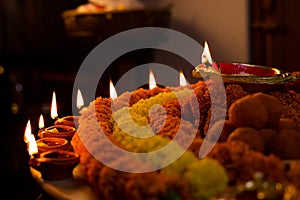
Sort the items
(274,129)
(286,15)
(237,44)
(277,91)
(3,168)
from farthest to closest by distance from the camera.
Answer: (237,44)
(286,15)
(3,168)
(277,91)
(274,129)

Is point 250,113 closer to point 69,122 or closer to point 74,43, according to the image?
point 69,122

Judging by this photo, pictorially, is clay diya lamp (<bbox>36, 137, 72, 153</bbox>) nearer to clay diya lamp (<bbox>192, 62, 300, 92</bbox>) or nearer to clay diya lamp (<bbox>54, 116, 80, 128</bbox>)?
clay diya lamp (<bbox>54, 116, 80, 128</bbox>)

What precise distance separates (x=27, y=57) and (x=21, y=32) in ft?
0.84

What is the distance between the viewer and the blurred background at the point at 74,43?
11.3ft

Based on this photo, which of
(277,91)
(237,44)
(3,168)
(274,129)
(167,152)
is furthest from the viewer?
(237,44)

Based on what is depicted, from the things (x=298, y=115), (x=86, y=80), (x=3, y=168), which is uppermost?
(x=298, y=115)

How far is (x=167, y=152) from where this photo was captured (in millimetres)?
1076

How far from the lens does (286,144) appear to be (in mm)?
1160

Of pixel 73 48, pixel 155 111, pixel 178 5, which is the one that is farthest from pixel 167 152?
pixel 73 48

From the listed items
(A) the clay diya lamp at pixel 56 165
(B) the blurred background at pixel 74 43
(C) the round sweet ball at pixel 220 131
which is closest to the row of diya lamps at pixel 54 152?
(A) the clay diya lamp at pixel 56 165

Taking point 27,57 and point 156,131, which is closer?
point 156,131

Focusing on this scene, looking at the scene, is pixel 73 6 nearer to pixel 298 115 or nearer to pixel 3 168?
pixel 3 168

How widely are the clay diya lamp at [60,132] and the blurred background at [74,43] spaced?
4.94 ft

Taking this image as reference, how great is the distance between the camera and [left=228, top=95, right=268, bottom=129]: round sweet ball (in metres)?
1.19
